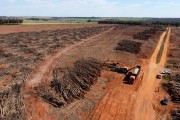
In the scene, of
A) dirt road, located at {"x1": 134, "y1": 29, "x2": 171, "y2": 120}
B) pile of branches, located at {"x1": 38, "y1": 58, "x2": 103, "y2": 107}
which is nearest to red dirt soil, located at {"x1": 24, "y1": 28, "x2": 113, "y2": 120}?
pile of branches, located at {"x1": 38, "y1": 58, "x2": 103, "y2": 107}

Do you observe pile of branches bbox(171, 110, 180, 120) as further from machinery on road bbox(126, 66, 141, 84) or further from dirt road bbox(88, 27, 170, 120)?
machinery on road bbox(126, 66, 141, 84)

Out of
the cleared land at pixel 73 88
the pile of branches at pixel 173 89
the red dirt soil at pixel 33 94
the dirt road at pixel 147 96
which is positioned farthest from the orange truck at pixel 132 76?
the red dirt soil at pixel 33 94

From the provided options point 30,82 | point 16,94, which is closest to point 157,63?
point 30,82

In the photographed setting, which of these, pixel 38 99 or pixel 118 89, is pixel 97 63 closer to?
pixel 118 89

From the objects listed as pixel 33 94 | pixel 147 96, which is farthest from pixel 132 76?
pixel 33 94

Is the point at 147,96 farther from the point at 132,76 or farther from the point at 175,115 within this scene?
the point at 132,76

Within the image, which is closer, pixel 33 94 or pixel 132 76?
pixel 33 94

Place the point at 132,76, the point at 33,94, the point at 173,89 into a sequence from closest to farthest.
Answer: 1. the point at 33,94
2. the point at 173,89
3. the point at 132,76
